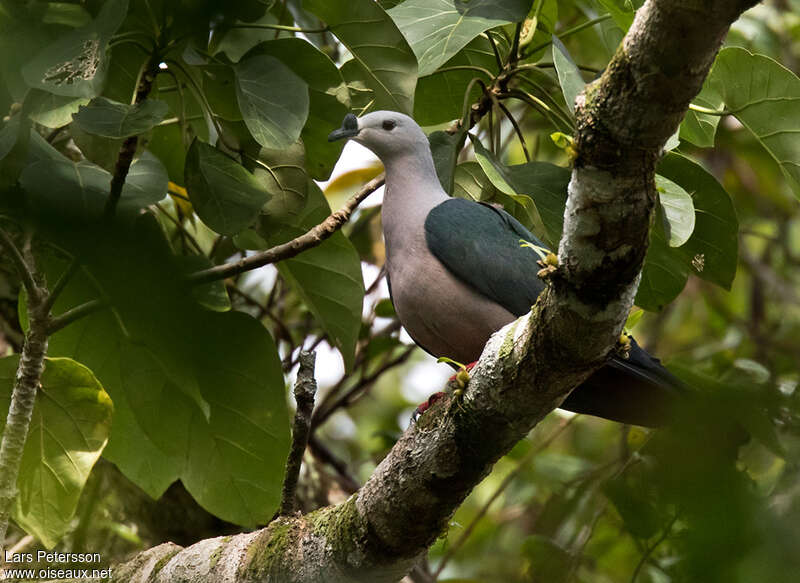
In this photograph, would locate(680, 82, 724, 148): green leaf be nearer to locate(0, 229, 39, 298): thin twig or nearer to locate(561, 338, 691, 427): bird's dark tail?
locate(561, 338, 691, 427): bird's dark tail

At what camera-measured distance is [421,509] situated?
7.21 ft

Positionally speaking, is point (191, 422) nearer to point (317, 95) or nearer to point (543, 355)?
point (317, 95)

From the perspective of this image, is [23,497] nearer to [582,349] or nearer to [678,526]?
[582,349]

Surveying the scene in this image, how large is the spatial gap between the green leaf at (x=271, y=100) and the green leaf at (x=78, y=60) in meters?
0.38

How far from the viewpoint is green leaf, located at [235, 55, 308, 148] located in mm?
2451

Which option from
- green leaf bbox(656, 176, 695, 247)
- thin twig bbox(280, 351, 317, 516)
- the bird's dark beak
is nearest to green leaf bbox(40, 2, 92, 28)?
the bird's dark beak

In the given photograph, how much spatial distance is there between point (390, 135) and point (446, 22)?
0.60 m

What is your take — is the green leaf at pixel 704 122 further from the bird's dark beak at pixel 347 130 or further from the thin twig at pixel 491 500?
the thin twig at pixel 491 500

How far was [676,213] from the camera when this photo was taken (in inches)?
96.2

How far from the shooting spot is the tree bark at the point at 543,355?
1440 millimetres

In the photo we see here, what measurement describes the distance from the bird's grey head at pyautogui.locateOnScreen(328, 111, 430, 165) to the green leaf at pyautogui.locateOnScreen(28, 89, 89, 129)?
1026 millimetres

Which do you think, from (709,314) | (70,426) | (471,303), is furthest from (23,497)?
(709,314)

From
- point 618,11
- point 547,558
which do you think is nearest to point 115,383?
point 547,558

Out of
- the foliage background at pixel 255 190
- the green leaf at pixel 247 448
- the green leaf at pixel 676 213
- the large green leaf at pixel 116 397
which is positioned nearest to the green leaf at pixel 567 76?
the foliage background at pixel 255 190
